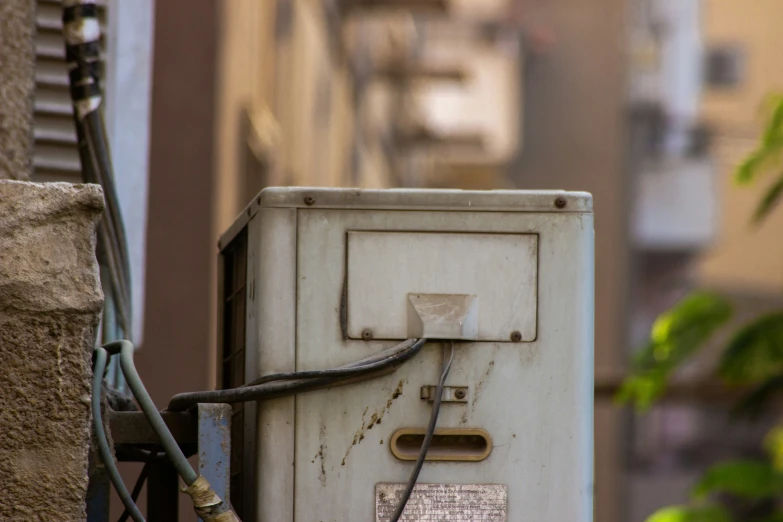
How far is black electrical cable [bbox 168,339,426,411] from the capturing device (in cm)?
274

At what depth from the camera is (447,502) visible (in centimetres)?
278

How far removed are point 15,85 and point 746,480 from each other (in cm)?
350

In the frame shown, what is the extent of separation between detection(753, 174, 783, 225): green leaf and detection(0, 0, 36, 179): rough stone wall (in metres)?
2.96

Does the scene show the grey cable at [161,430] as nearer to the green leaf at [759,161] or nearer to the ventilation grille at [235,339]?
the ventilation grille at [235,339]

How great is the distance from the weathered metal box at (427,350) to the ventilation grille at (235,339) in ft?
0.71

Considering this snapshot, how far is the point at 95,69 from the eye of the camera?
10.5 ft

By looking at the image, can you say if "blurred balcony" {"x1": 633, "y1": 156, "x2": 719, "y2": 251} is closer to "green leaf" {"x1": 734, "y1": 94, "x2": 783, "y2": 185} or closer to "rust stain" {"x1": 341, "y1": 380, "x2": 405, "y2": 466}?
"green leaf" {"x1": 734, "y1": 94, "x2": 783, "y2": 185}

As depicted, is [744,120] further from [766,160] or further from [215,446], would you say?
[215,446]

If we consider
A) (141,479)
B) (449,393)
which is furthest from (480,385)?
(141,479)

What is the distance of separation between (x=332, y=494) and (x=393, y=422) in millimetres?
163

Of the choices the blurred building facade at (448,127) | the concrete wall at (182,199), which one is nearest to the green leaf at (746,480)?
the blurred building facade at (448,127)

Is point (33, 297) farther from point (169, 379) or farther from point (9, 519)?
point (169, 379)

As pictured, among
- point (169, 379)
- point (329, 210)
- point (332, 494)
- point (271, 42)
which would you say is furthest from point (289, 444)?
point (271, 42)

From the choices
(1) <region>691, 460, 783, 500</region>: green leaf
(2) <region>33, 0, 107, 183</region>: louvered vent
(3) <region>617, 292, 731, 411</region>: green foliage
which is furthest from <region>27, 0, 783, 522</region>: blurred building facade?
(1) <region>691, 460, 783, 500</region>: green leaf
